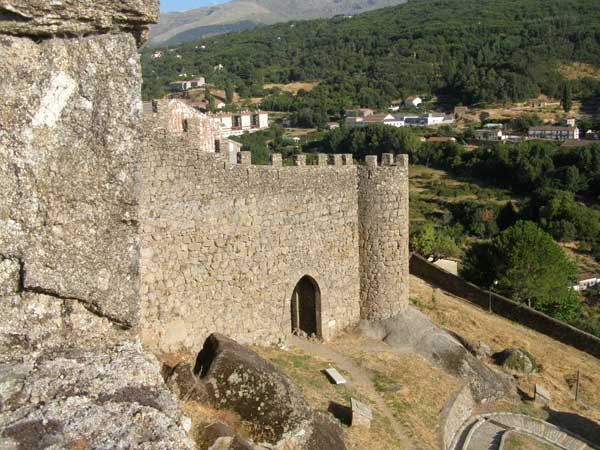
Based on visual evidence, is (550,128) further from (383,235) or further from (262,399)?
(262,399)

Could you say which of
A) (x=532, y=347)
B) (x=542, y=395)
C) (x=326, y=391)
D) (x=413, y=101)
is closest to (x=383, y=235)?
(x=326, y=391)

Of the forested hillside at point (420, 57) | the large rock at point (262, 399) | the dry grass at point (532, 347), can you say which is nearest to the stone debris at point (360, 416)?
the large rock at point (262, 399)

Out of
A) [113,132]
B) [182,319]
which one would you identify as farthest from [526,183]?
[113,132]

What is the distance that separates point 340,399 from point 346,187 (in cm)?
544

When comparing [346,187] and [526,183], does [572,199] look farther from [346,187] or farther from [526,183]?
[346,187]

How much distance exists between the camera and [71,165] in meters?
3.11

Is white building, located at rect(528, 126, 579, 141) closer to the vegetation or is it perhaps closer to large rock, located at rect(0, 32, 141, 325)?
the vegetation

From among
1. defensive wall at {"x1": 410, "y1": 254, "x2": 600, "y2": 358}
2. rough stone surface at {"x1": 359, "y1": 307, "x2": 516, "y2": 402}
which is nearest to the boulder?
rough stone surface at {"x1": 359, "y1": 307, "x2": 516, "y2": 402}

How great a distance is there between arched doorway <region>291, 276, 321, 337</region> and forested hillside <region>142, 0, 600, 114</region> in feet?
288

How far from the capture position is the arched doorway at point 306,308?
52.6 feet

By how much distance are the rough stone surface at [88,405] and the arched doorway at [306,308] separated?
12.7 metres

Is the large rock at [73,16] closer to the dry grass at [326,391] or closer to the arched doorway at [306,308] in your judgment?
the dry grass at [326,391]

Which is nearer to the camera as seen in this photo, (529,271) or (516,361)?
(516,361)

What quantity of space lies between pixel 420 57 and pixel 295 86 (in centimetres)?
2813
